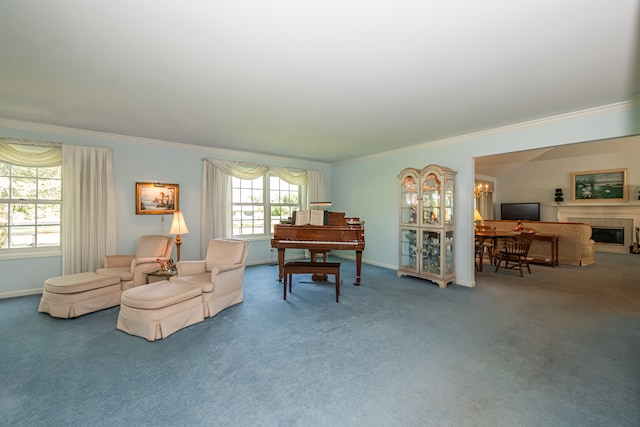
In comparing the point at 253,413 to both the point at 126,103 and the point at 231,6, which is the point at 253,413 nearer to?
the point at 231,6

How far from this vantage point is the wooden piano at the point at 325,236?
457cm

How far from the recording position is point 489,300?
4.00 metres

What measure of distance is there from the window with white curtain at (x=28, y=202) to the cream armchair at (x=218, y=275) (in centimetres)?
250

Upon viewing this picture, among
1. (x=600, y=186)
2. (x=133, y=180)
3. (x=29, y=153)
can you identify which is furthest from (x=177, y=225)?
(x=600, y=186)

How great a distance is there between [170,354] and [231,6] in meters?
2.82

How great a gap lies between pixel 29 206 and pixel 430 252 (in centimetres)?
649

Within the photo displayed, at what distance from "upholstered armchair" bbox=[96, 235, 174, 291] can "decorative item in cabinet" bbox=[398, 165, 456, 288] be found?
13.6 feet

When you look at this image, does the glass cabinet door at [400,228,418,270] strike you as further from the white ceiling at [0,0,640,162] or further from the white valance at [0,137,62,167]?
the white valance at [0,137,62,167]

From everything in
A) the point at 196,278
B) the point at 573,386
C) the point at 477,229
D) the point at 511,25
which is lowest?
the point at 573,386

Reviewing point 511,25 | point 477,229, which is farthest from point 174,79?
point 477,229

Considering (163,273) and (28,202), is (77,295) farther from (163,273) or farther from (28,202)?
(28,202)

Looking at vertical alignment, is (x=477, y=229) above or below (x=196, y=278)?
above

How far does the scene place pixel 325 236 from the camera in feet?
15.4

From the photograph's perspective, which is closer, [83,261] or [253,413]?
[253,413]
